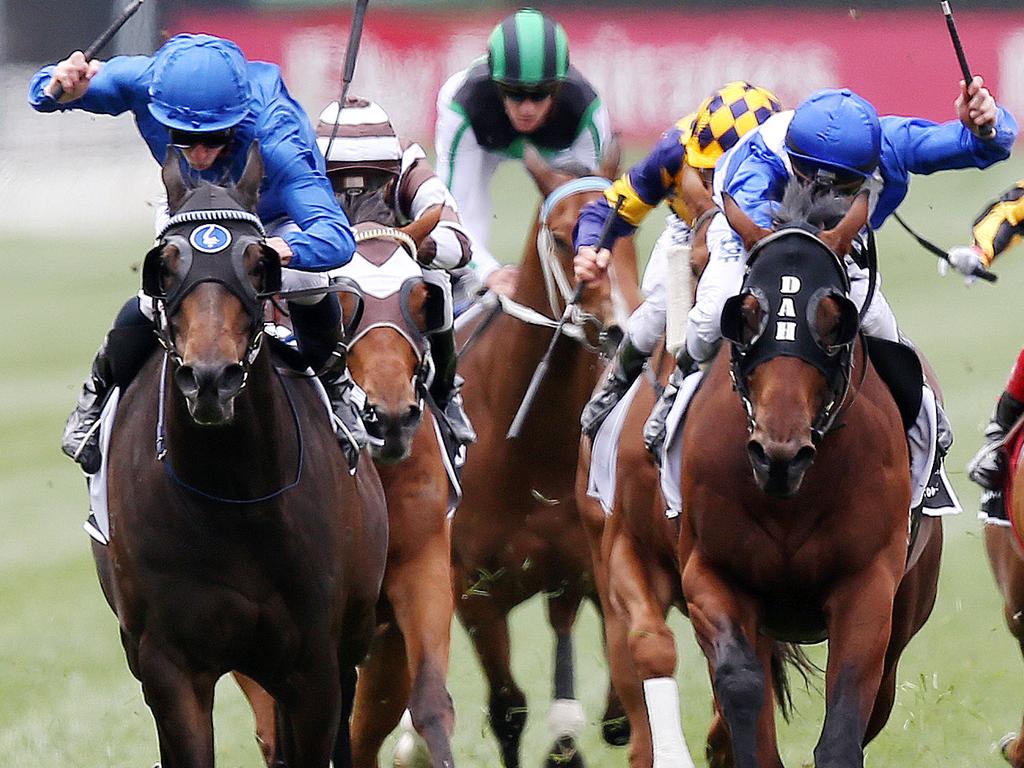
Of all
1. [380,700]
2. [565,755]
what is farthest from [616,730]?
[380,700]

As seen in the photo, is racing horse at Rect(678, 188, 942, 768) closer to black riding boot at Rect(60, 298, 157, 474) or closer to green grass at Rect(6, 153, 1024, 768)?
black riding boot at Rect(60, 298, 157, 474)

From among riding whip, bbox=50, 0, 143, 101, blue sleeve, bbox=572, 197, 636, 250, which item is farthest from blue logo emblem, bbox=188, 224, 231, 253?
blue sleeve, bbox=572, 197, 636, 250

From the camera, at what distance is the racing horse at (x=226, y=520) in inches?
Result: 191

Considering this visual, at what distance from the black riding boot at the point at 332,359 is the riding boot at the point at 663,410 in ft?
2.94

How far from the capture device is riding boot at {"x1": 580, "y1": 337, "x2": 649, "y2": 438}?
6938mm

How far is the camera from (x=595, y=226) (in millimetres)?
7098

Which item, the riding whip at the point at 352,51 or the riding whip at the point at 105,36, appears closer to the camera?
the riding whip at the point at 105,36

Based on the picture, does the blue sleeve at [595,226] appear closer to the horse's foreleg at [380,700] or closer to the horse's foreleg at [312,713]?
the horse's foreleg at [380,700]

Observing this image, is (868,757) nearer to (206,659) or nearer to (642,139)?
(206,659)

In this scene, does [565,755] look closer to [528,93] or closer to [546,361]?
[546,361]

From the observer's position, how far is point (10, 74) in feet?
65.4

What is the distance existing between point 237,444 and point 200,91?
861 millimetres

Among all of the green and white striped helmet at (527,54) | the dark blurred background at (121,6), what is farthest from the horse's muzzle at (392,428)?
the dark blurred background at (121,6)

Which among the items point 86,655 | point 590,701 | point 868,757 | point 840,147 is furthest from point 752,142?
point 86,655
